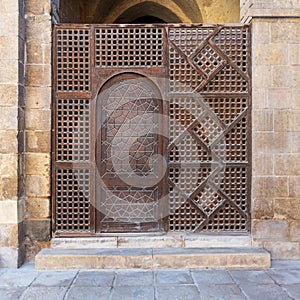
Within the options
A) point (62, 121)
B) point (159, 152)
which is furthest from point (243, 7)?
point (62, 121)

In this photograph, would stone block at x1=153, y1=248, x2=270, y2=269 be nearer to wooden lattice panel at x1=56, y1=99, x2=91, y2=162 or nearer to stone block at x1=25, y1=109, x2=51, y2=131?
wooden lattice panel at x1=56, y1=99, x2=91, y2=162

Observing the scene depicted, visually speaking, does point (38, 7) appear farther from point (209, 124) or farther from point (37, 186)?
point (209, 124)

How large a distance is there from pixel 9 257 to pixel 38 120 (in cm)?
172

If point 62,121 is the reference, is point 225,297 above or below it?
below

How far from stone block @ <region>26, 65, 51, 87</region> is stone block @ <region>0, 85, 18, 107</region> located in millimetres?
249

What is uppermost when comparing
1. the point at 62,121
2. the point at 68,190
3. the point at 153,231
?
the point at 62,121

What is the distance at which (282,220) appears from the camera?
4465 millimetres

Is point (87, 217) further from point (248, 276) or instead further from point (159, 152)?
point (248, 276)

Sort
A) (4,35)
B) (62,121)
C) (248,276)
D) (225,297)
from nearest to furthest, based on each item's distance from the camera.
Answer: (225,297)
(248,276)
(4,35)
(62,121)

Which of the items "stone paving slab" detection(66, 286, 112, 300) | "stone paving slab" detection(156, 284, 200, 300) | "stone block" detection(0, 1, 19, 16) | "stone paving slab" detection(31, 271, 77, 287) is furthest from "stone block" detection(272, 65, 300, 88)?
"stone paving slab" detection(31, 271, 77, 287)

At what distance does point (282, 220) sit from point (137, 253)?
1.90m

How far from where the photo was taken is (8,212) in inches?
166

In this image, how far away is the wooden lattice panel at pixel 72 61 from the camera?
4.50 metres

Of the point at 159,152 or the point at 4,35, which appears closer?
the point at 4,35
